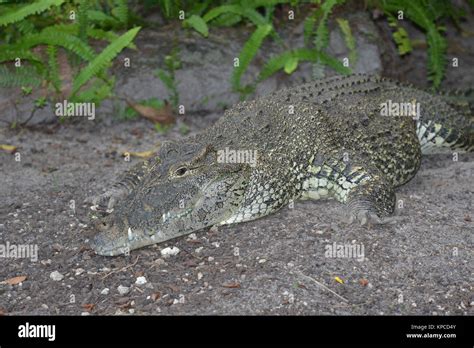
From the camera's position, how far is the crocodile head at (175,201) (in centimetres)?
664

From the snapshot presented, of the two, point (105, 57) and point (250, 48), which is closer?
point (105, 57)

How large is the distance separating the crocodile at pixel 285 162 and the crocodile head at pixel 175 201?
11 mm

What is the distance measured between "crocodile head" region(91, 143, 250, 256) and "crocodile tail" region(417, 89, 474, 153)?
11.2ft

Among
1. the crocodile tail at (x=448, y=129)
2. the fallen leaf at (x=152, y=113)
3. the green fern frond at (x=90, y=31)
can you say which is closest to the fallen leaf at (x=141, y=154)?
the fallen leaf at (x=152, y=113)

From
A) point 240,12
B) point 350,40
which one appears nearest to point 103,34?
point 240,12

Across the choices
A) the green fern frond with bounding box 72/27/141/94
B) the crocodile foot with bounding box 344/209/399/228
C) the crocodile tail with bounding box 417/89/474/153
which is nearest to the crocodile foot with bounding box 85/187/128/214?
the green fern frond with bounding box 72/27/141/94

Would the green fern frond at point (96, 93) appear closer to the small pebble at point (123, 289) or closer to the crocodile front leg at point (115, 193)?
the crocodile front leg at point (115, 193)

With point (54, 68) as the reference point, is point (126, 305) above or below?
below

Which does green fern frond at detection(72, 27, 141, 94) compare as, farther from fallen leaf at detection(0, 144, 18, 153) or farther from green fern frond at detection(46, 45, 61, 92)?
fallen leaf at detection(0, 144, 18, 153)

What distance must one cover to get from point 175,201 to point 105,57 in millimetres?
4066

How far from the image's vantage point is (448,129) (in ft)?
30.8

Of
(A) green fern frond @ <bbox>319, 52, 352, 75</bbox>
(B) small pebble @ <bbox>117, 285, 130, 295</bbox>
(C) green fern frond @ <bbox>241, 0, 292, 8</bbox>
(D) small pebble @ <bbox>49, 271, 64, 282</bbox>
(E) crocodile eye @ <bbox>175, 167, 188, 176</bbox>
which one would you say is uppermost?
(C) green fern frond @ <bbox>241, 0, 292, 8</bbox>

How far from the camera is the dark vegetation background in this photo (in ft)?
19.9

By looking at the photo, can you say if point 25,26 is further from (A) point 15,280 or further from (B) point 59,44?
(A) point 15,280
